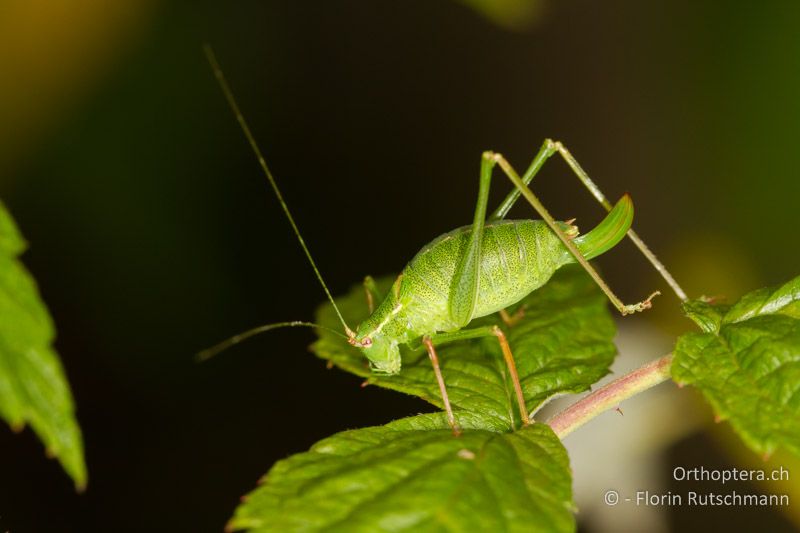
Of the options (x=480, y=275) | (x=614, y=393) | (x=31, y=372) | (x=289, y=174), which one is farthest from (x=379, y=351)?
(x=289, y=174)

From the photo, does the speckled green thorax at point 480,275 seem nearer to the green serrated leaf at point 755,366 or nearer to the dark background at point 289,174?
the green serrated leaf at point 755,366

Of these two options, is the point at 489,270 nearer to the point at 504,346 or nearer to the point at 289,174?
the point at 504,346

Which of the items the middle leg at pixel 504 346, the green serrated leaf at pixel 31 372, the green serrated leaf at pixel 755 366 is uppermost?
the green serrated leaf at pixel 31 372

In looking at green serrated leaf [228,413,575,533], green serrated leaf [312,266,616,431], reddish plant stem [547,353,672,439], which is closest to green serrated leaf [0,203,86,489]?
green serrated leaf [228,413,575,533]

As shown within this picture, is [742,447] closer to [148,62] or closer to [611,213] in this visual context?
[611,213]

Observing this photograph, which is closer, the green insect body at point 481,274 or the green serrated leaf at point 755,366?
the green serrated leaf at point 755,366

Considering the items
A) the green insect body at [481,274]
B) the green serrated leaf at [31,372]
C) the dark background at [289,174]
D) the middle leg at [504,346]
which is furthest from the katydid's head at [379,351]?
the green serrated leaf at [31,372]
